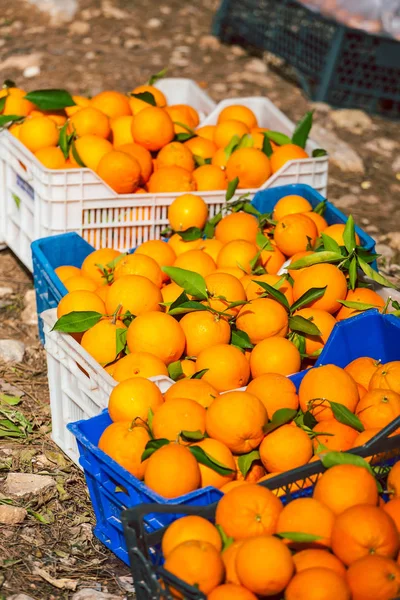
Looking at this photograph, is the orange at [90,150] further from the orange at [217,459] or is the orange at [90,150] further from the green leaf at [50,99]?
the orange at [217,459]

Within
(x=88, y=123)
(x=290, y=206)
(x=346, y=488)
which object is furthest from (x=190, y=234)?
(x=346, y=488)

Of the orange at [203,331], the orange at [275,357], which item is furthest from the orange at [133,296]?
the orange at [275,357]

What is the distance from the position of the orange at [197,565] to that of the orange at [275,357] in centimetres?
77

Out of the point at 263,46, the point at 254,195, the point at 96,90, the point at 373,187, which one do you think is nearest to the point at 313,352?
the point at 254,195

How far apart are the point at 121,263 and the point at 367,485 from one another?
49.2 inches

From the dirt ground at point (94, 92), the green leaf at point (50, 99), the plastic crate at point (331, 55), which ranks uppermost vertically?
the green leaf at point (50, 99)

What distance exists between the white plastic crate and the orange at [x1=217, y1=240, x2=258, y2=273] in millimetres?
624

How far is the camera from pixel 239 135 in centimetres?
368

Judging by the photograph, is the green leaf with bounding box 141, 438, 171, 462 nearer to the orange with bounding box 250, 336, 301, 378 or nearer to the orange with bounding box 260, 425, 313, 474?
the orange with bounding box 260, 425, 313, 474

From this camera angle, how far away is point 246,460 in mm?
2260

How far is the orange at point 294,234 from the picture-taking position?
3018 mm

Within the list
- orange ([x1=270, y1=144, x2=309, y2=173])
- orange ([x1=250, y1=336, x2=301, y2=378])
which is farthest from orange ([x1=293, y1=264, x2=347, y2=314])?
orange ([x1=270, y1=144, x2=309, y2=173])

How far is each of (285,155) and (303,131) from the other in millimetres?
239

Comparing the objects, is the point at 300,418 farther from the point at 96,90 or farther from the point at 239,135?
the point at 96,90
